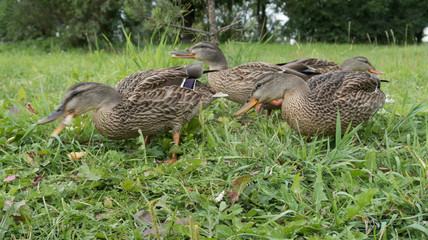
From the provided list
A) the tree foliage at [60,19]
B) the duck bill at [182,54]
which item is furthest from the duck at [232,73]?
the tree foliage at [60,19]

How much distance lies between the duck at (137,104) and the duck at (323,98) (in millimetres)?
595

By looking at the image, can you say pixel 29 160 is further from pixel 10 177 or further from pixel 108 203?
pixel 108 203

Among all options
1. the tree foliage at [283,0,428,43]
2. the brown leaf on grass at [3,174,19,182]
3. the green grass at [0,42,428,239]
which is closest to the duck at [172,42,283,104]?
the green grass at [0,42,428,239]

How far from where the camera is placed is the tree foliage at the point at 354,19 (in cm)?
2133

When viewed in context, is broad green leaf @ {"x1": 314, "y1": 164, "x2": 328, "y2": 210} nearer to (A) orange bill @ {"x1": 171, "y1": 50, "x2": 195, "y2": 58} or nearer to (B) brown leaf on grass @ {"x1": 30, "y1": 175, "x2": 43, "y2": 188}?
(B) brown leaf on grass @ {"x1": 30, "y1": 175, "x2": 43, "y2": 188}

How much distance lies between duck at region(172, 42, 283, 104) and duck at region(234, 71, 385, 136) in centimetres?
94

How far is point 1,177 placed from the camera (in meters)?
2.41

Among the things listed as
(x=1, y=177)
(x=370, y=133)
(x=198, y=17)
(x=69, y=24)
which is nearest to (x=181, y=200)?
(x=1, y=177)

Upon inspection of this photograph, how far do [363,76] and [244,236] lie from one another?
1928 mm

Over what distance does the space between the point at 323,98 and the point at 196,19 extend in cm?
352

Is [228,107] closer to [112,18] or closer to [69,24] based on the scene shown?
[112,18]

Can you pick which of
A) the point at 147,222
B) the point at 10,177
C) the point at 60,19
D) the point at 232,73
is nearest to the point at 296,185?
the point at 147,222

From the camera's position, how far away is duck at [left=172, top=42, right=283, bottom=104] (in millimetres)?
3939

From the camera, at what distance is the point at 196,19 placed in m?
5.65
